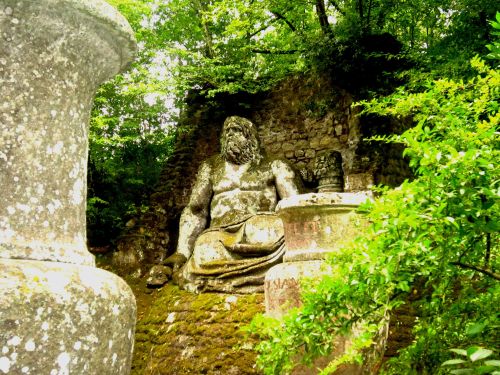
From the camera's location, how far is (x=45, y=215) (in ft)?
4.00

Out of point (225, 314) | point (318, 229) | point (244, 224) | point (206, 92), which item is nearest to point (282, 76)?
point (206, 92)

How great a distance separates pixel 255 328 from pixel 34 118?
3.16 ft

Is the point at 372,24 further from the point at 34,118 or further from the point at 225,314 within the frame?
the point at 34,118

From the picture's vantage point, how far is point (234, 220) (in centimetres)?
498

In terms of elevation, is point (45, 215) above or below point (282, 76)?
below

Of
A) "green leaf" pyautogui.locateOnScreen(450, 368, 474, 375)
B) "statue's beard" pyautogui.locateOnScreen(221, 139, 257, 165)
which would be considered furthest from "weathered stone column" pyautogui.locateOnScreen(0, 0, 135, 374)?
"statue's beard" pyautogui.locateOnScreen(221, 139, 257, 165)

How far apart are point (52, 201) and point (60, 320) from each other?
0.32 m

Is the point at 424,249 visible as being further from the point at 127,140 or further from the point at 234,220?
the point at 127,140

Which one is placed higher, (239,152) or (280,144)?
(280,144)

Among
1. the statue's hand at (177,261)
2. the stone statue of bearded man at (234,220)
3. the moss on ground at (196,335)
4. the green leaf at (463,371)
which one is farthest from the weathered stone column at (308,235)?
the statue's hand at (177,261)

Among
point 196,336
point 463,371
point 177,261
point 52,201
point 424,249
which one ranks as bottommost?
point 196,336

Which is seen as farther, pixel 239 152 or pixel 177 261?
pixel 239 152

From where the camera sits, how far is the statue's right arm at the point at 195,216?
5.47m

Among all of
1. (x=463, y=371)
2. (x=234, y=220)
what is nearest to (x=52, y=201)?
(x=463, y=371)
